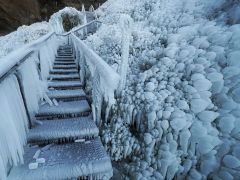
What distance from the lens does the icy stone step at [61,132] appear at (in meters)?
2.75

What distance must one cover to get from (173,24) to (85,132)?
1.77 metres

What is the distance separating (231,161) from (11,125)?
1.84m

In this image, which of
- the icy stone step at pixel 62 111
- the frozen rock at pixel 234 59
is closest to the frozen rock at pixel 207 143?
the frozen rock at pixel 234 59

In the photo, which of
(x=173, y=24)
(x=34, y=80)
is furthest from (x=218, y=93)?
(x=34, y=80)

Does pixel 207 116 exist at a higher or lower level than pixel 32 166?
higher

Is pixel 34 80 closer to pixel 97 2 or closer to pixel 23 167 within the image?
pixel 23 167

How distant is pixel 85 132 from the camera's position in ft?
9.39

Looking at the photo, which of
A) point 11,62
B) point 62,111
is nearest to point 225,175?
point 11,62

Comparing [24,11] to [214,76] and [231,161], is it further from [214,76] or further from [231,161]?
[231,161]

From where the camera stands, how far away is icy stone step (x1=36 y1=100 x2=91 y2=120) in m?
3.26

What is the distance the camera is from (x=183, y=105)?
2.18 m

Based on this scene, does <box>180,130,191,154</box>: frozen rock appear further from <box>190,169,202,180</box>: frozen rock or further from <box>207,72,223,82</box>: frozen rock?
<box>207,72,223,82</box>: frozen rock

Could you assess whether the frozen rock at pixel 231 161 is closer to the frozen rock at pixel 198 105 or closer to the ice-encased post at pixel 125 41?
the frozen rock at pixel 198 105

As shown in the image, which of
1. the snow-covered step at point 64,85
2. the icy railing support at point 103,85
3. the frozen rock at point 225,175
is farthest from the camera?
the snow-covered step at point 64,85
